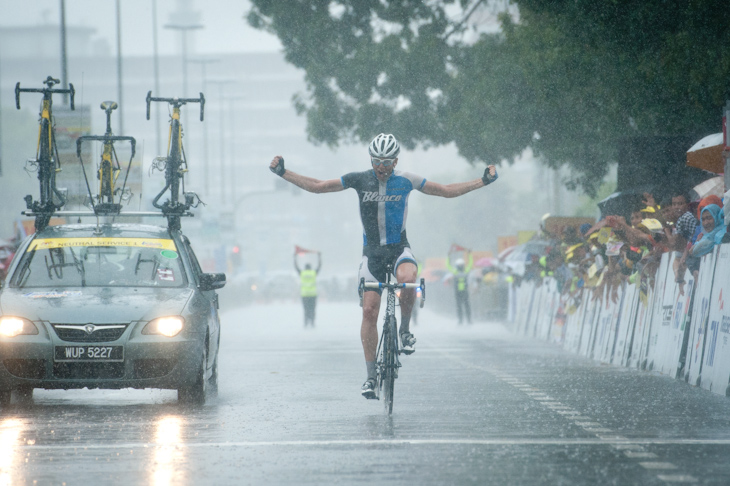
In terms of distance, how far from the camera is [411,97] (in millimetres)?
30547

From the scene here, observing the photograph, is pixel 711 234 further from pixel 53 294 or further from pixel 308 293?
pixel 308 293

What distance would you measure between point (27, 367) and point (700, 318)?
662 cm

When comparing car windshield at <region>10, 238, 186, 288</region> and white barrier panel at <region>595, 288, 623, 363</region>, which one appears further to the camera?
white barrier panel at <region>595, 288, 623, 363</region>

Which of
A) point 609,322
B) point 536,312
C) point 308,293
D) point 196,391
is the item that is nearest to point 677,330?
point 609,322

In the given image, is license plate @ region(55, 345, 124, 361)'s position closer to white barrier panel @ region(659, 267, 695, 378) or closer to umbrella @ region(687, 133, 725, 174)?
white barrier panel @ region(659, 267, 695, 378)

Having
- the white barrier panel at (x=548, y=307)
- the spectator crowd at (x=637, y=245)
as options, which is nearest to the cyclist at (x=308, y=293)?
the white barrier panel at (x=548, y=307)

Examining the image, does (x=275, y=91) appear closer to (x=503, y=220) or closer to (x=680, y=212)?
(x=503, y=220)

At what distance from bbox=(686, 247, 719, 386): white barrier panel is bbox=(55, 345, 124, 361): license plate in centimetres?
576

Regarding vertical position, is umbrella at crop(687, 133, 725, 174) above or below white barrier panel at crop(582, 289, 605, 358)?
above

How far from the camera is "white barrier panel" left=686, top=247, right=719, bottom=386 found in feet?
44.6

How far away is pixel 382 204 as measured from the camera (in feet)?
34.7

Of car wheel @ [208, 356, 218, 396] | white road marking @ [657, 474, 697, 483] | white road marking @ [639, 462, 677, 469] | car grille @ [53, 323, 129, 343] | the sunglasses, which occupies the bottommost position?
car wheel @ [208, 356, 218, 396]

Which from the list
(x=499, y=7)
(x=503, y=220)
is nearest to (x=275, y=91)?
(x=503, y=220)

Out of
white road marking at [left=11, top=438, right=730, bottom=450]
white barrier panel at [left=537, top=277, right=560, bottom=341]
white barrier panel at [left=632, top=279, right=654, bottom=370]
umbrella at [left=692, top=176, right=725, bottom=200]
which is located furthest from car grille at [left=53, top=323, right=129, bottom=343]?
white barrier panel at [left=537, top=277, right=560, bottom=341]
